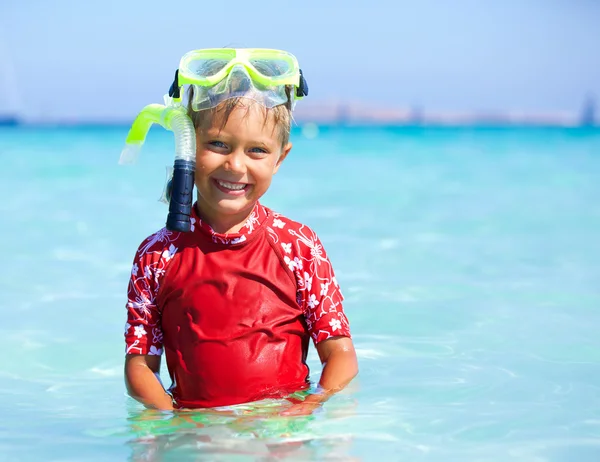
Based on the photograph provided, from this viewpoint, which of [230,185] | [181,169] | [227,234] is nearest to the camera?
[181,169]

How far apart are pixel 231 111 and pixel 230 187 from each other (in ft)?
0.88

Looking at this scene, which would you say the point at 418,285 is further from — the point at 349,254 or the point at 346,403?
the point at 346,403

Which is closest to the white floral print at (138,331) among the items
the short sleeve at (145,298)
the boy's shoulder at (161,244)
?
the short sleeve at (145,298)

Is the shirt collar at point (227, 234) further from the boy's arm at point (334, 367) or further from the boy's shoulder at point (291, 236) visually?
the boy's arm at point (334, 367)

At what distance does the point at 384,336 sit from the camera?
5.08m

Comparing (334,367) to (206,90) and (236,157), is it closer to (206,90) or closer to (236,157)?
(236,157)

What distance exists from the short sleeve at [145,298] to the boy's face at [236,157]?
0.28m

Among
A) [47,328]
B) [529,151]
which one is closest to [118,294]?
[47,328]

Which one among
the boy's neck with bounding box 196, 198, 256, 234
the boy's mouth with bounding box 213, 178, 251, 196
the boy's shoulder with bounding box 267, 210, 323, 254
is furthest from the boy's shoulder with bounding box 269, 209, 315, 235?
the boy's mouth with bounding box 213, 178, 251, 196

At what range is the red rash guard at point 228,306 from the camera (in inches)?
126

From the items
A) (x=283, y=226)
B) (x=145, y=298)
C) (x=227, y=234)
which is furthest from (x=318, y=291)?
(x=145, y=298)

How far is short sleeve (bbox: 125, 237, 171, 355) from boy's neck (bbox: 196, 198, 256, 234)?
19 cm

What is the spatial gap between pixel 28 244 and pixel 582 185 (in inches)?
365

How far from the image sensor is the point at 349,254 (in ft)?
25.3
